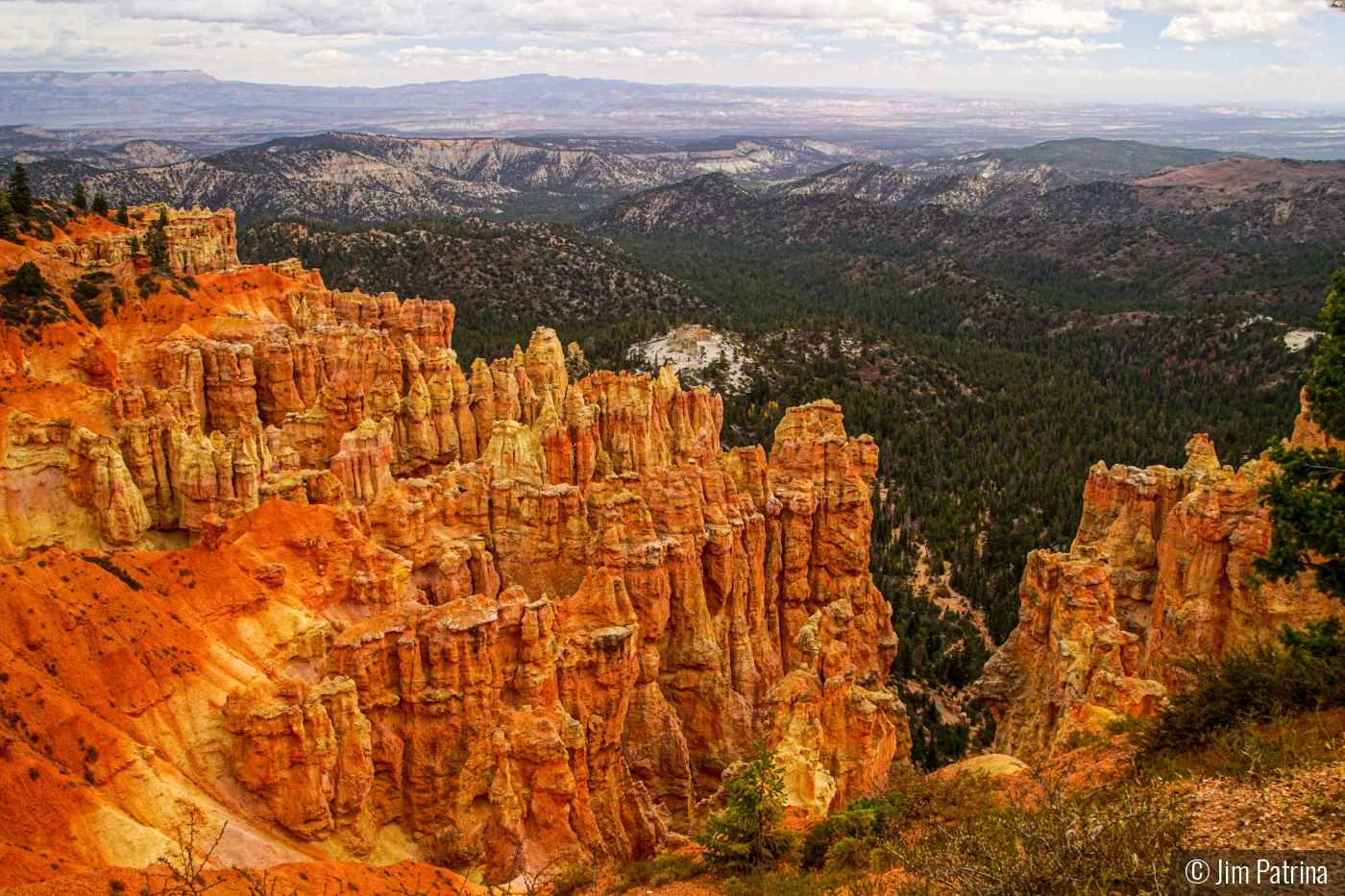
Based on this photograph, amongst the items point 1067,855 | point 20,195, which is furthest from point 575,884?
point 20,195

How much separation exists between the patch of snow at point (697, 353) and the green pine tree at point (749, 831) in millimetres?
→ 67233

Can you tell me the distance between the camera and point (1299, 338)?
9238 centimetres

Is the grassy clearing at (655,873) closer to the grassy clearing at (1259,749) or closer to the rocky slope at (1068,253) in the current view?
the grassy clearing at (1259,749)

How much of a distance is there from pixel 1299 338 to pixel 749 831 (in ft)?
321

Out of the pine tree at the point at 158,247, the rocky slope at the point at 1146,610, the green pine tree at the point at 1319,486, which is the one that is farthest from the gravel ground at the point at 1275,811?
the pine tree at the point at 158,247

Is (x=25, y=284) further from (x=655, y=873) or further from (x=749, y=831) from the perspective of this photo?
(x=749, y=831)

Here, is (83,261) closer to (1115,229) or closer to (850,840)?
(850,840)

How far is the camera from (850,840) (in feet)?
51.1

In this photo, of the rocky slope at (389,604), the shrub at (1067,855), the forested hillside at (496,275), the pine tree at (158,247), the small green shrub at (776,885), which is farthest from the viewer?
the forested hillside at (496,275)

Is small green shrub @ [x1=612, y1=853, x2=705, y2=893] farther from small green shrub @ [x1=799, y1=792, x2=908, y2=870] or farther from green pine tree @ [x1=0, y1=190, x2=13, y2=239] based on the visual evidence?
green pine tree @ [x1=0, y1=190, x2=13, y2=239]

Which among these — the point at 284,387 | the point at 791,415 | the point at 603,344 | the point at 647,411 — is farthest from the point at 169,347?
the point at 603,344

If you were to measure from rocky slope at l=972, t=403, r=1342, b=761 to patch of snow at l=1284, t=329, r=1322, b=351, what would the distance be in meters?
71.2

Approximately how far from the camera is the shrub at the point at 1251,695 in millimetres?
14781

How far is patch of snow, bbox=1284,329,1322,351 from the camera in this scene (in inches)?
3558
